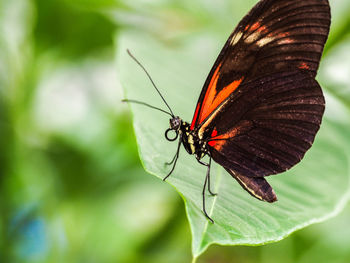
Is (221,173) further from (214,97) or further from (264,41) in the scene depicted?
(264,41)

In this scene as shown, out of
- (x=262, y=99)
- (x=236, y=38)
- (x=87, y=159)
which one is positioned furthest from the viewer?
(x=87, y=159)

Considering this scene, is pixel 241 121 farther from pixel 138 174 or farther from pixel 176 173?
pixel 138 174

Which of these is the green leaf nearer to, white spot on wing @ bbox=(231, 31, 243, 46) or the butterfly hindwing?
the butterfly hindwing

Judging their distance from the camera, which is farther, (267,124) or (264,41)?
(267,124)

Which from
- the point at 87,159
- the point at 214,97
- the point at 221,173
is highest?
the point at 214,97

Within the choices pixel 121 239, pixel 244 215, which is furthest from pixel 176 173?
pixel 121 239

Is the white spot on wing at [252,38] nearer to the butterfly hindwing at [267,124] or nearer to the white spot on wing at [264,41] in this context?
the white spot on wing at [264,41]

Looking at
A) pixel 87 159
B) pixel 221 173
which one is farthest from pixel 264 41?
pixel 87 159
